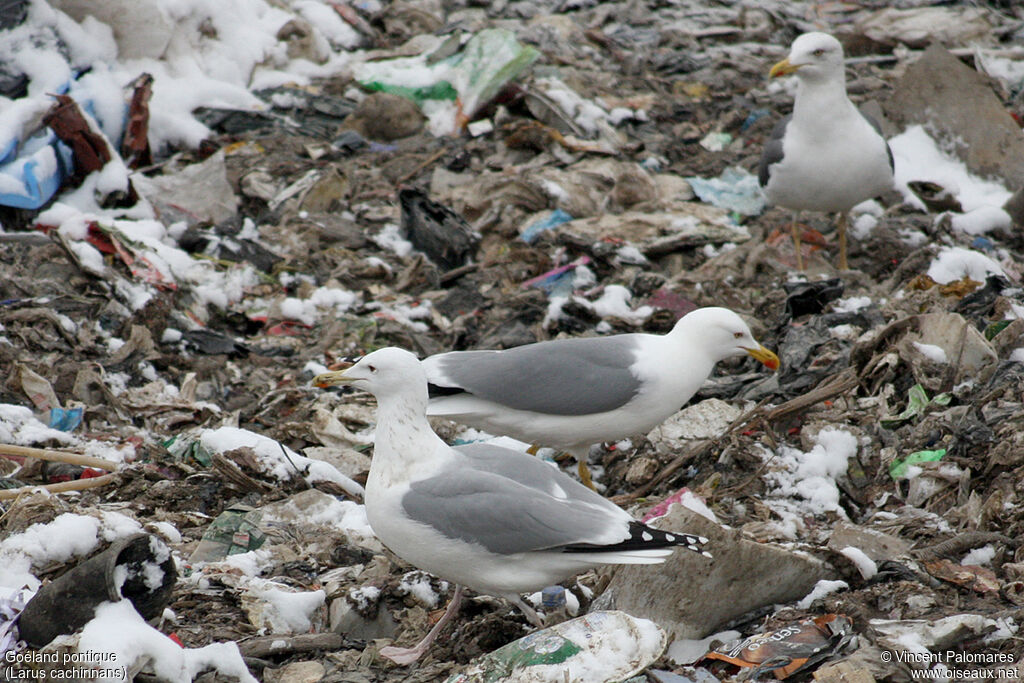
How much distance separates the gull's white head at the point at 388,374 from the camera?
3.39 meters

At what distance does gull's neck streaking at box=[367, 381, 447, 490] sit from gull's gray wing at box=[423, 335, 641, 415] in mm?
845

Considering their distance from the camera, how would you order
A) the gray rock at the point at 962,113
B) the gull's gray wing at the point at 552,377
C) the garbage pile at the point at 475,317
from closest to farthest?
the garbage pile at the point at 475,317, the gull's gray wing at the point at 552,377, the gray rock at the point at 962,113

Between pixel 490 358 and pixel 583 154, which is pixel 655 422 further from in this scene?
pixel 583 154

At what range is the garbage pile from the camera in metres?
3.19

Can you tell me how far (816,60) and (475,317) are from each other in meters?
2.52

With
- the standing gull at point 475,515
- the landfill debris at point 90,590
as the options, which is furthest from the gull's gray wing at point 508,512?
the landfill debris at point 90,590

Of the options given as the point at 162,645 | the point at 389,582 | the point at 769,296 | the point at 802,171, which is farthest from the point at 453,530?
the point at 802,171

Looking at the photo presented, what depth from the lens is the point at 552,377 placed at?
4254 millimetres

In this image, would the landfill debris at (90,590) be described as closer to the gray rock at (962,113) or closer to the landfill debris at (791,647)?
the landfill debris at (791,647)

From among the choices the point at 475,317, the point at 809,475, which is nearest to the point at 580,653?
the point at 809,475

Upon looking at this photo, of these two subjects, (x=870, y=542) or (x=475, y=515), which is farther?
(x=870, y=542)

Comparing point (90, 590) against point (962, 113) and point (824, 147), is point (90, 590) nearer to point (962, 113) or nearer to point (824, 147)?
point (824, 147)

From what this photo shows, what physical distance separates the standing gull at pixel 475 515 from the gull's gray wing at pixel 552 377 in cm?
81

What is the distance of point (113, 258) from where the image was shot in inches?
227
